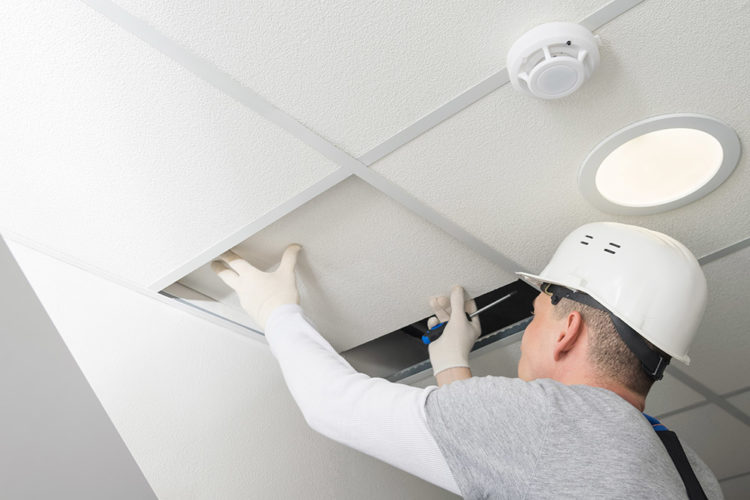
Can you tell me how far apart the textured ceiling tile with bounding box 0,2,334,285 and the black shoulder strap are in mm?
854

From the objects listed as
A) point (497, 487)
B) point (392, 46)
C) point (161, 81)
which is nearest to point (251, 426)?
point (497, 487)

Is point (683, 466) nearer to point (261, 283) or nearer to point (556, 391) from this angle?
Result: point (556, 391)

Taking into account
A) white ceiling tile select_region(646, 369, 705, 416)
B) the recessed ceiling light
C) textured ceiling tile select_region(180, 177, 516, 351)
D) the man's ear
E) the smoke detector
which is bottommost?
white ceiling tile select_region(646, 369, 705, 416)

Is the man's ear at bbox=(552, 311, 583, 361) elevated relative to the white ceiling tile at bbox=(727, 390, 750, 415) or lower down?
elevated

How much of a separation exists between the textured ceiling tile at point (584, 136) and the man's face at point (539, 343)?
0.20 meters

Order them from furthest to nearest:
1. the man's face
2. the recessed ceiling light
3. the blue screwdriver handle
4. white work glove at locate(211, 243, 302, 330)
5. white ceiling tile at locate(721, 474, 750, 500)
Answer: white ceiling tile at locate(721, 474, 750, 500), the blue screwdriver handle, white work glove at locate(211, 243, 302, 330), the man's face, the recessed ceiling light

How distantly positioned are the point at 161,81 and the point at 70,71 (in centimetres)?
15

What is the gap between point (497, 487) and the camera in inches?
33.5

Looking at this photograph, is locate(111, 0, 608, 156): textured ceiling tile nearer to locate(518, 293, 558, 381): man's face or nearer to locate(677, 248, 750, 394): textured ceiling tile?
locate(518, 293, 558, 381): man's face

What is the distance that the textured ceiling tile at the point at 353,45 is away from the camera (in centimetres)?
81

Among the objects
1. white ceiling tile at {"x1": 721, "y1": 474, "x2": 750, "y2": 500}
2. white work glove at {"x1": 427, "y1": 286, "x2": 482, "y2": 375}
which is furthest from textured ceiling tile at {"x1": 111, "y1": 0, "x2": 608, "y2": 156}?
white ceiling tile at {"x1": 721, "y1": 474, "x2": 750, "y2": 500}

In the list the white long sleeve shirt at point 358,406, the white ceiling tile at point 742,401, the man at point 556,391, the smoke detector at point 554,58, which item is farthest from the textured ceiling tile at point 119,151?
the white ceiling tile at point 742,401

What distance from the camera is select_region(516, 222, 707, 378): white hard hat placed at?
1.07 metres

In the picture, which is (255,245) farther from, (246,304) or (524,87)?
(524,87)
